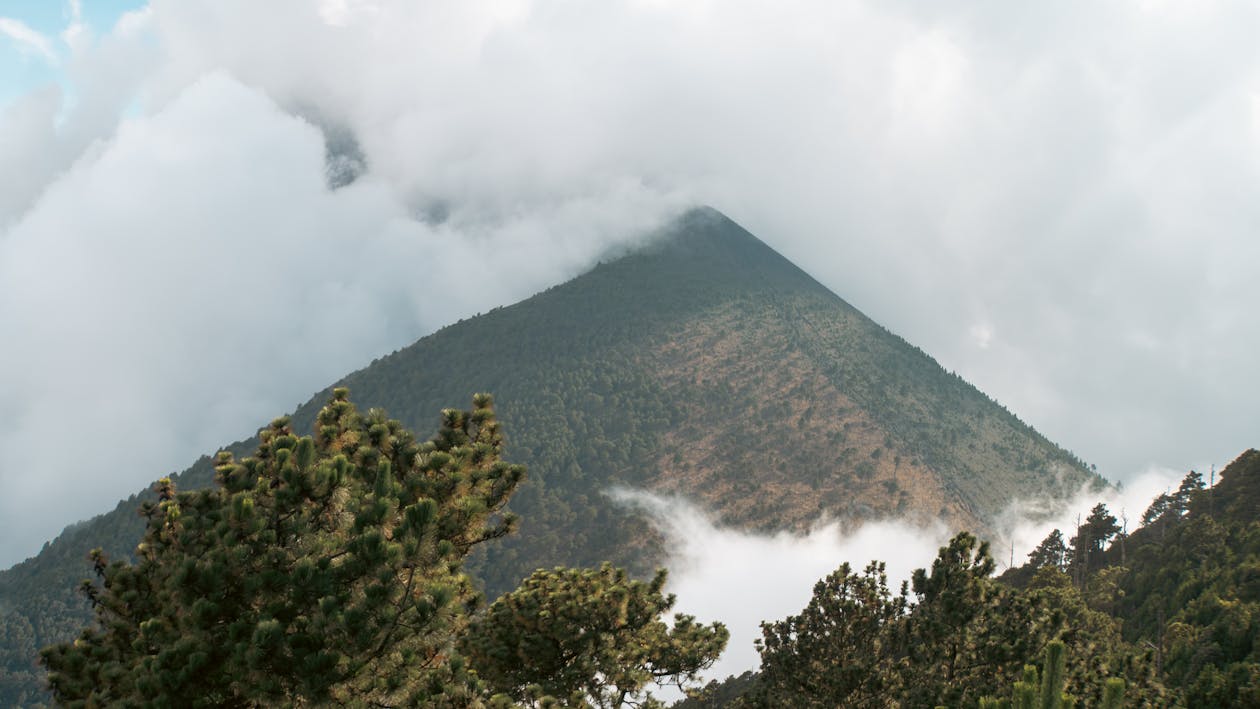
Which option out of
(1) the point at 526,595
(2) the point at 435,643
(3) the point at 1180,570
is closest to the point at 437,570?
(2) the point at 435,643

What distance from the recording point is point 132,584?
45.9ft

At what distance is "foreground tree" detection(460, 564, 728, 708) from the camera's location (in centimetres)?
2247

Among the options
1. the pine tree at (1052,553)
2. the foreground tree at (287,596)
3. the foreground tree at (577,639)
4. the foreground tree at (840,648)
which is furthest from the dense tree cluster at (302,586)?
the pine tree at (1052,553)

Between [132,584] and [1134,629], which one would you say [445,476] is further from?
[1134,629]

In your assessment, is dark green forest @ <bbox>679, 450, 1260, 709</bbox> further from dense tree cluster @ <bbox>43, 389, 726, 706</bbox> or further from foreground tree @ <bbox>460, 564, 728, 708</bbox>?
dense tree cluster @ <bbox>43, 389, 726, 706</bbox>

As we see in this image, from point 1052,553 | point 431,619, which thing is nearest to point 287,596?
point 431,619

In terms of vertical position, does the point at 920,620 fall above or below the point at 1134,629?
below

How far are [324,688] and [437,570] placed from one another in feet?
5.94

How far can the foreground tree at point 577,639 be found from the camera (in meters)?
22.5

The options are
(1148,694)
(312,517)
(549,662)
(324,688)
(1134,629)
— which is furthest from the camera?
(1134,629)

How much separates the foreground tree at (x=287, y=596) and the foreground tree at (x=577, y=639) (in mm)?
8877

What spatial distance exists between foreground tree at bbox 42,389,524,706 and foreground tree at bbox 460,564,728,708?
888 cm

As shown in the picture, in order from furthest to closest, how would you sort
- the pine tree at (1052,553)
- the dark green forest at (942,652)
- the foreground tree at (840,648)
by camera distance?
the pine tree at (1052,553), the foreground tree at (840,648), the dark green forest at (942,652)

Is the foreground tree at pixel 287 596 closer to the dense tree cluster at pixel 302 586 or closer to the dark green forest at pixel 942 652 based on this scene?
the dense tree cluster at pixel 302 586
